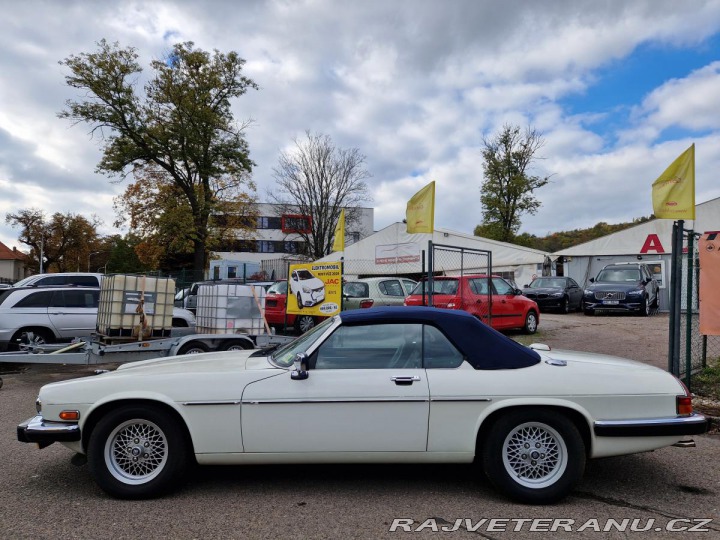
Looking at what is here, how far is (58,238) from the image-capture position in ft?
199

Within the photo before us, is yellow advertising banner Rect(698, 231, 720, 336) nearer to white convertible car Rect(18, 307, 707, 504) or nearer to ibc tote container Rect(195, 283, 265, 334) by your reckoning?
white convertible car Rect(18, 307, 707, 504)

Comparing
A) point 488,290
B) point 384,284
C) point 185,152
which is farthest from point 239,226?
point 488,290

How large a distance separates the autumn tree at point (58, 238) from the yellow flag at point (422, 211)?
5615 centimetres

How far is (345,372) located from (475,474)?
1.52 meters

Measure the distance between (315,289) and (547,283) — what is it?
535 inches

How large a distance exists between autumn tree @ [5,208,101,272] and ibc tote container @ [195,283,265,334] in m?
55.4

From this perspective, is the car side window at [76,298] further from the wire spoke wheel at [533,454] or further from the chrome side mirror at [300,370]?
the wire spoke wheel at [533,454]

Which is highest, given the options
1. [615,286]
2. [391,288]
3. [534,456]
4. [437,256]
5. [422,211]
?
[437,256]

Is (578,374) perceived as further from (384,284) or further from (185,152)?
(185,152)

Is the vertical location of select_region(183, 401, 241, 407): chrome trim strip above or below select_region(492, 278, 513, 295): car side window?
below

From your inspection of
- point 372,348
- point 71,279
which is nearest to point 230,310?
point 372,348

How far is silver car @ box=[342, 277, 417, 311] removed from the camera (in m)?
13.5

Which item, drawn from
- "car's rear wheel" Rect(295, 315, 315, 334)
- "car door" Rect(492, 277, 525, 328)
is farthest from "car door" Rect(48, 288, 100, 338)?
"car door" Rect(492, 277, 525, 328)

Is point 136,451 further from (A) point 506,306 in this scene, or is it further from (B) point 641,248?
(B) point 641,248
